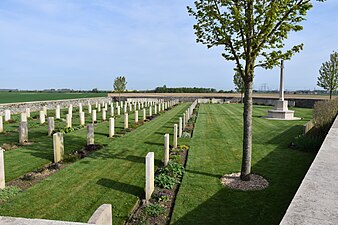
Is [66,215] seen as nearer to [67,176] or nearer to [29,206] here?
[29,206]

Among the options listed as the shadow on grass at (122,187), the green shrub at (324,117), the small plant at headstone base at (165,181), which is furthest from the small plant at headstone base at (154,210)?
the green shrub at (324,117)

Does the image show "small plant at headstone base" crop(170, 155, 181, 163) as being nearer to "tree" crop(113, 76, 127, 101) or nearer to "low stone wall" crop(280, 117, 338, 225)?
"low stone wall" crop(280, 117, 338, 225)

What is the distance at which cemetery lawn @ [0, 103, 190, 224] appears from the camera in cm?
521

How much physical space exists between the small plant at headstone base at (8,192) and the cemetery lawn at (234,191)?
361 centimetres

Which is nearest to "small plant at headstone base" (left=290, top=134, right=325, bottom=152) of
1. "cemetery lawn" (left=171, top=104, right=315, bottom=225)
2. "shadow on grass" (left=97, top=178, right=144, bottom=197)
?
"cemetery lawn" (left=171, top=104, right=315, bottom=225)

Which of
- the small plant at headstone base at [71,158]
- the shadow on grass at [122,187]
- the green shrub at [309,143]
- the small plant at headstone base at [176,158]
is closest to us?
the shadow on grass at [122,187]

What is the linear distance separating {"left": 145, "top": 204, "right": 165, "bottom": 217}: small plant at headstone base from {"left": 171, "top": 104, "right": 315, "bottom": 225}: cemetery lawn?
0.90 feet

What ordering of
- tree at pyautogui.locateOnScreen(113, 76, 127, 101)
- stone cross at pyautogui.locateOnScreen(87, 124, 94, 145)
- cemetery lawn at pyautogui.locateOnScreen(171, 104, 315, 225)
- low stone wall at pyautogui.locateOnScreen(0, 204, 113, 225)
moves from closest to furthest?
low stone wall at pyautogui.locateOnScreen(0, 204, 113, 225)
cemetery lawn at pyautogui.locateOnScreen(171, 104, 315, 225)
stone cross at pyautogui.locateOnScreen(87, 124, 94, 145)
tree at pyautogui.locateOnScreen(113, 76, 127, 101)

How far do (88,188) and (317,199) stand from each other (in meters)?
5.04

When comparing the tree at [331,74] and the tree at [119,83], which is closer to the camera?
the tree at [331,74]

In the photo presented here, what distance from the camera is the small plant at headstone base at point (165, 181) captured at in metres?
6.51

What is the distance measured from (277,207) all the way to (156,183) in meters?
2.79

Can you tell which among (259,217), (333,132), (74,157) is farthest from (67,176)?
(333,132)

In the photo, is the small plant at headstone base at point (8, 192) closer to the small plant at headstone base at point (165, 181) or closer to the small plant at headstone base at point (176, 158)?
the small plant at headstone base at point (165, 181)
